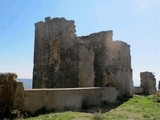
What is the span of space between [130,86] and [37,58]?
6309 millimetres

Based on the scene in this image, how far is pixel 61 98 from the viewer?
9.11 m

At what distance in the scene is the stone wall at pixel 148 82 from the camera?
2302 cm

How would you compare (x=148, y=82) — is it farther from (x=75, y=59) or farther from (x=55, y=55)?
(x=75, y=59)

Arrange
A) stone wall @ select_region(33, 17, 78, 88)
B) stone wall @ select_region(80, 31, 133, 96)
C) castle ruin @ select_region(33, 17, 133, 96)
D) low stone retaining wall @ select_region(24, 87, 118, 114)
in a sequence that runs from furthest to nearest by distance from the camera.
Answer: stone wall @ select_region(80, 31, 133, 96) < stone wall @ select_region(33, 17, 78, 88) < castle ruin @ select_region(33, 17, 133, 96) < low stone retaining wall @ select_region(24, 87, 118, 114)

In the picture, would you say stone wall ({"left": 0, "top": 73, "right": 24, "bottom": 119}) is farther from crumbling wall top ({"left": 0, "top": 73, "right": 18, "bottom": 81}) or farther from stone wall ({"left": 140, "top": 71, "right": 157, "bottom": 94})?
stone wall ({"left": 140, "top": 71, "right": 157, "bottom": 94})

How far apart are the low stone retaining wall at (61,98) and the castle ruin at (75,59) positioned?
2.01m

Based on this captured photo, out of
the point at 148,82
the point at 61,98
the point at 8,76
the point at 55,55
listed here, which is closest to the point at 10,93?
the point at 8,76

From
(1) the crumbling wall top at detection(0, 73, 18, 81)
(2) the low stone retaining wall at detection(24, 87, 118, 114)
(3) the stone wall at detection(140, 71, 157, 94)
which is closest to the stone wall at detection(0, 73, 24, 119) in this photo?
(1) the crumbling wall top at detection(0, 73, 18, 81)

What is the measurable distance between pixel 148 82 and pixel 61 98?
612 inches

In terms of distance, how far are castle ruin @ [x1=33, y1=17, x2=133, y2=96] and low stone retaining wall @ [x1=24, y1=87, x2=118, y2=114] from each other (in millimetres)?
2012

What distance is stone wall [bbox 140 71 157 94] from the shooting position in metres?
23.0

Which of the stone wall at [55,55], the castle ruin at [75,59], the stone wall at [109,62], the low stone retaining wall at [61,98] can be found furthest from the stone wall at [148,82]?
the low stone retaining wall at [61,98]

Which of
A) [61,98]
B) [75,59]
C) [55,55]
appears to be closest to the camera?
[61,98]

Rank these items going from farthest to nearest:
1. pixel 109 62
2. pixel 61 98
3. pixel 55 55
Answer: pixel 109 62
pixel 55 55
pixel 61 98
